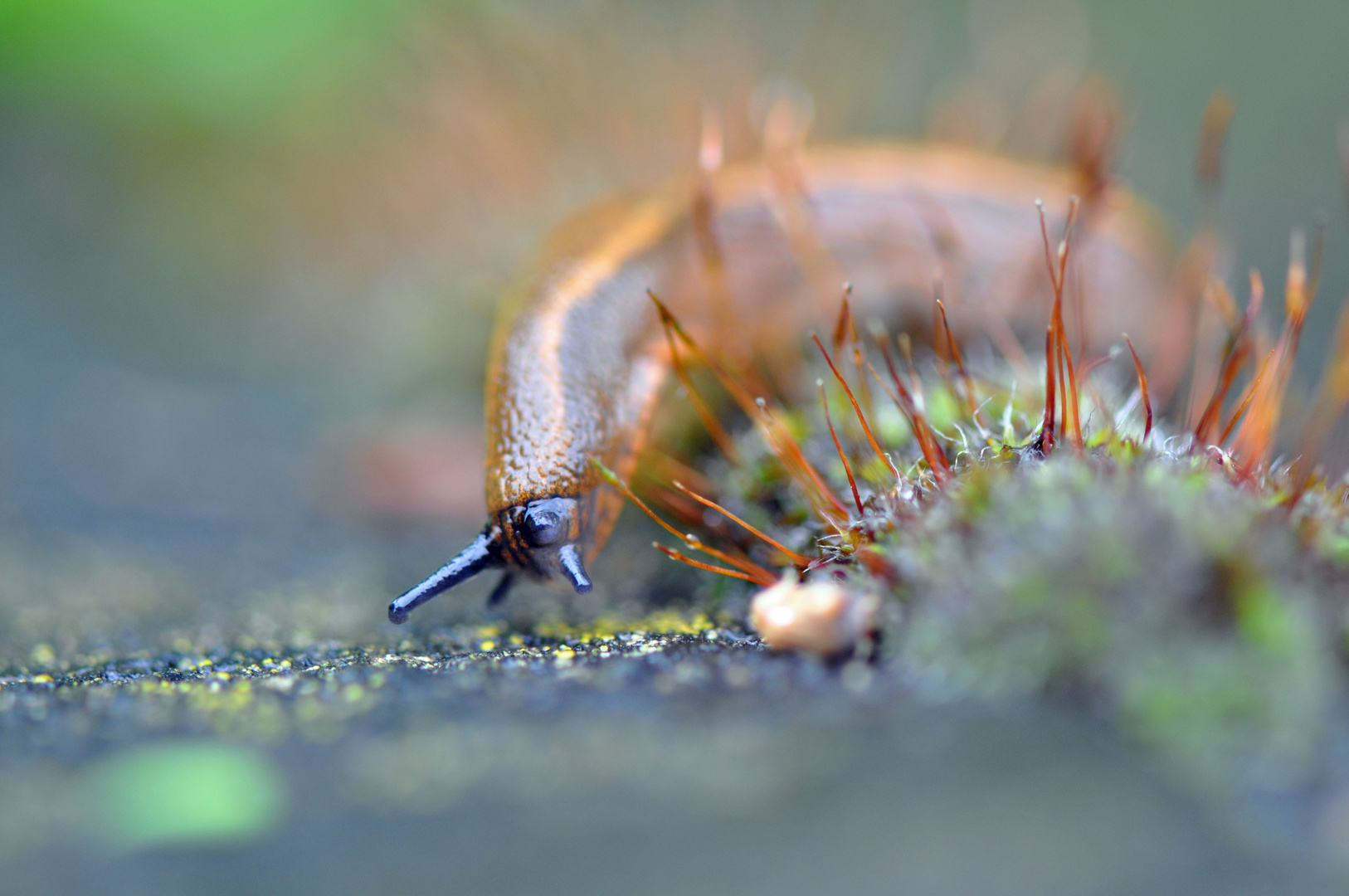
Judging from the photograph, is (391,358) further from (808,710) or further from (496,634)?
(808,710)

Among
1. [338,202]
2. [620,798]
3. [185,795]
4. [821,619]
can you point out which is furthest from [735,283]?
[338,202]

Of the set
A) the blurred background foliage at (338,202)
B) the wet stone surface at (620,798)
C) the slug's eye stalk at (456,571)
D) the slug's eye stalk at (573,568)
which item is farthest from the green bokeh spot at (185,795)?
the blurred background foliage at (338,202)

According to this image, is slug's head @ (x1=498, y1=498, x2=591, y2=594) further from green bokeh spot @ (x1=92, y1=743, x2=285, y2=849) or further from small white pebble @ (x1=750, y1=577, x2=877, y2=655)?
green bokeh spot @ (x1=92, y1=743, x2=285, y2=849)

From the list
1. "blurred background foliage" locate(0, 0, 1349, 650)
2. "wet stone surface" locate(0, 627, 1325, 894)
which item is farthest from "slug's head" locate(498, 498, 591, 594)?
"blurred background foliage" locate(0, 0, 1349, 650)

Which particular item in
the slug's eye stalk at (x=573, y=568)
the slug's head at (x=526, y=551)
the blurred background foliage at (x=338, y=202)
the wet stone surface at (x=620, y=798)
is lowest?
the wet stone surface at (x=620, y=798)

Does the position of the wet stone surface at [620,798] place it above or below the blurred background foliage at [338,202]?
below

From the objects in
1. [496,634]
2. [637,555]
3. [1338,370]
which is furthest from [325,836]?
[1338,370]

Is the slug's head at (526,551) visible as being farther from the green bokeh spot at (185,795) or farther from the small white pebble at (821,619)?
the green bokeh spot at (185,795)

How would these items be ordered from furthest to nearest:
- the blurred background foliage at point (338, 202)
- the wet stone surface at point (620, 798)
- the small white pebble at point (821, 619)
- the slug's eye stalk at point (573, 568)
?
the blurred background foliage at point (338, 202)
the slug's eye stalk at point (573, 568)
the small white pebble at point (821, 619)
the wet stone surface at point (620, 798)
